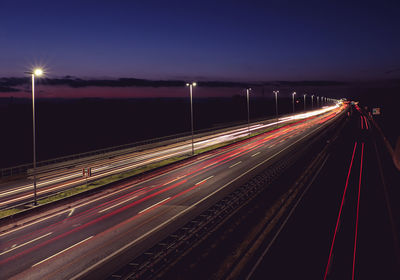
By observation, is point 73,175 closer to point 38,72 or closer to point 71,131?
point 38,72

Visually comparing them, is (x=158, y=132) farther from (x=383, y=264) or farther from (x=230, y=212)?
(x=383, y=264)

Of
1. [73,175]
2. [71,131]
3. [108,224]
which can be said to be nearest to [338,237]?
[108,224]

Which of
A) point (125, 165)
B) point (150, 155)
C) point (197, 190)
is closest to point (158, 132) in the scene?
point (150, 155)

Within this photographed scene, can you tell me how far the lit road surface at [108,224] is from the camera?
41.0 feet

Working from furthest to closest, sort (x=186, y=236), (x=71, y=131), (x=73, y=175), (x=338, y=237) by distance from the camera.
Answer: (x=71, y=131) < (x=73, y=175) < (x=338, y=237) < (x=186, y=236)

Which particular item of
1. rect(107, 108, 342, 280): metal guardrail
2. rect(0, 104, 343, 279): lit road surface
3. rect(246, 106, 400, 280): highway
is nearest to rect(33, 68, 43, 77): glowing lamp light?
rect(0, 104, 343, 279): lit road surface

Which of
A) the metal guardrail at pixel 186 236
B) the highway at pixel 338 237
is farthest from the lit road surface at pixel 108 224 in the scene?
the highway at pixel 338 237

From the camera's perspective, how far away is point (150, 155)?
1571 inches

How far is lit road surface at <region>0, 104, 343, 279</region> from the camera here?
41.0ft

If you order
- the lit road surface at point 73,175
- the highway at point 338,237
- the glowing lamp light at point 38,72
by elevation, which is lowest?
the highway at point 338,237

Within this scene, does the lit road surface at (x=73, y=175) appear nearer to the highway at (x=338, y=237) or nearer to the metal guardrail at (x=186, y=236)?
the metal guardrail at (x=186, y=236)

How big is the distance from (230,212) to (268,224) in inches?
104

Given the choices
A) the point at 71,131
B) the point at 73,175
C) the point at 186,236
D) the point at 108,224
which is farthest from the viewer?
the point at 71,131

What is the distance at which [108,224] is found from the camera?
54.2ft
